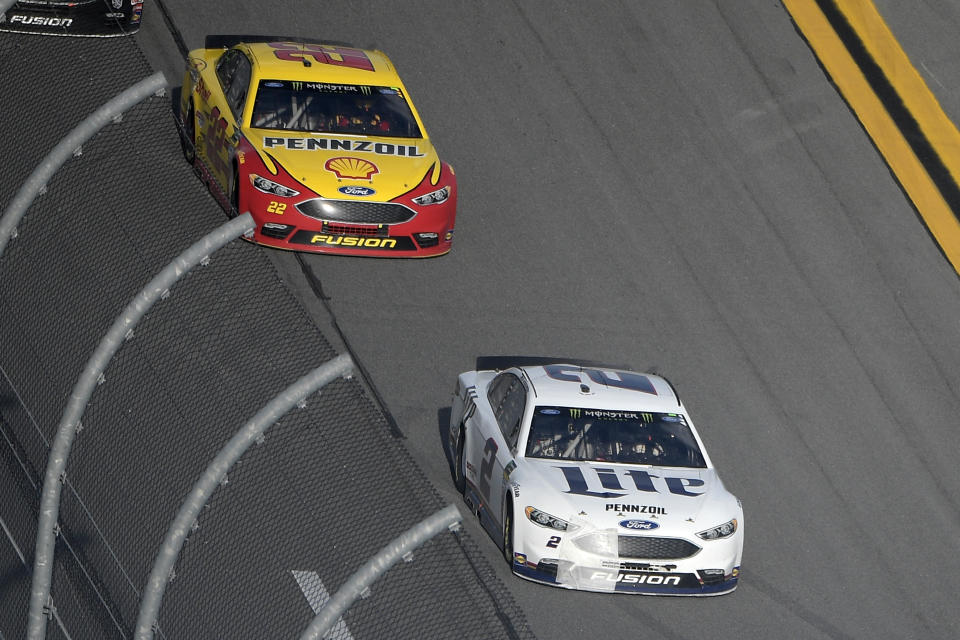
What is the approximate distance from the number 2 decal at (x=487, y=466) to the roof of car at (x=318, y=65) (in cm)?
451

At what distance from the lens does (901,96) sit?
18031mm

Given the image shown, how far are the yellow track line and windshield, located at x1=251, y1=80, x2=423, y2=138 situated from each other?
6.18 m

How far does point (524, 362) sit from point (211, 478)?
817 centimetres

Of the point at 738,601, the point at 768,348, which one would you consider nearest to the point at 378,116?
the point at 768,348

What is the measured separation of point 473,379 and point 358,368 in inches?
50.3

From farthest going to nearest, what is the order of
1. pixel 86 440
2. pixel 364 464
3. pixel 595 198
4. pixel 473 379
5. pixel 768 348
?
pixel 595 198 → pixel 768 348 → pixel 473 379 → pixel 86 440 → pixel 364 464

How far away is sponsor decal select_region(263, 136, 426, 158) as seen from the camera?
13.5 m

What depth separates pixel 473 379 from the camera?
12.5m

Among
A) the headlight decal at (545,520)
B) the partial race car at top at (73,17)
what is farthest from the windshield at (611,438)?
the partial race car at top at (73,17)

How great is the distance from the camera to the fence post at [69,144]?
21.4ft

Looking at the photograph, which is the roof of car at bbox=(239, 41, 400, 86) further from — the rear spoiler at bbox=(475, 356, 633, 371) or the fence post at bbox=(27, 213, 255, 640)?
the fence post at bbox=(27, 213, 255, 640)

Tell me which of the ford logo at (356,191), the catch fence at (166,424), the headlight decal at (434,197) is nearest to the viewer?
the catch fence at (166,424)

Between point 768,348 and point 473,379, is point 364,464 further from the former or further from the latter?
point 768,348

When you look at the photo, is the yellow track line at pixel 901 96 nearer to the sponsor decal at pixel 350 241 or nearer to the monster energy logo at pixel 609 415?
the monster energy logo at pixel 609 415
